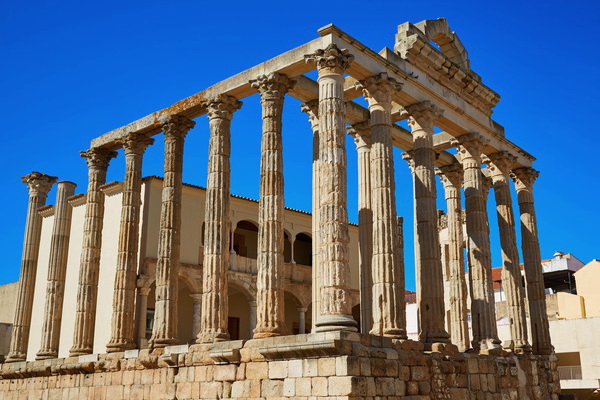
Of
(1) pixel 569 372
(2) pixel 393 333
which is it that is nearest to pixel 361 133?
(2) pixel 393 333

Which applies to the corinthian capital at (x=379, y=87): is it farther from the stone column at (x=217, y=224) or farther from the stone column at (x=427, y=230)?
the stone column at (x=217, y=224)

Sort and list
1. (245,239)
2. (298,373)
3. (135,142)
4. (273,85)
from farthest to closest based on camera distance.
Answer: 1. (245,239)
2. (135,142)
3. (273,85)
4. (298,373)

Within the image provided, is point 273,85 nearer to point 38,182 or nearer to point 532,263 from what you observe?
point 532,263

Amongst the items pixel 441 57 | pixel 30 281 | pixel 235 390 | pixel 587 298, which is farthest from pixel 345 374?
pixel 587 298

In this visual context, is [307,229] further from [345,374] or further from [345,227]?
[345,374]

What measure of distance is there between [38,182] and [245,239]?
921 cm

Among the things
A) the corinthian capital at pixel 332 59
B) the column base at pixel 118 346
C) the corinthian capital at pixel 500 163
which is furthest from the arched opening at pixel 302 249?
the corinthian capital at pixel 332 59

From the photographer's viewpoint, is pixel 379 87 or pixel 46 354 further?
pixel 46 354

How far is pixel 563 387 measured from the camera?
28.8m

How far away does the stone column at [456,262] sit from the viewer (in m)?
20.2

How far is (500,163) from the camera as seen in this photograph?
2314 cm

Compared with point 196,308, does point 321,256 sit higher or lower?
lower

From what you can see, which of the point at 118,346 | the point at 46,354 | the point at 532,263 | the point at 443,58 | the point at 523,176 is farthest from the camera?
the point at 523,176

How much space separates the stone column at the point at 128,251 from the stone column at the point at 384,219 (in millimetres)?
7538
